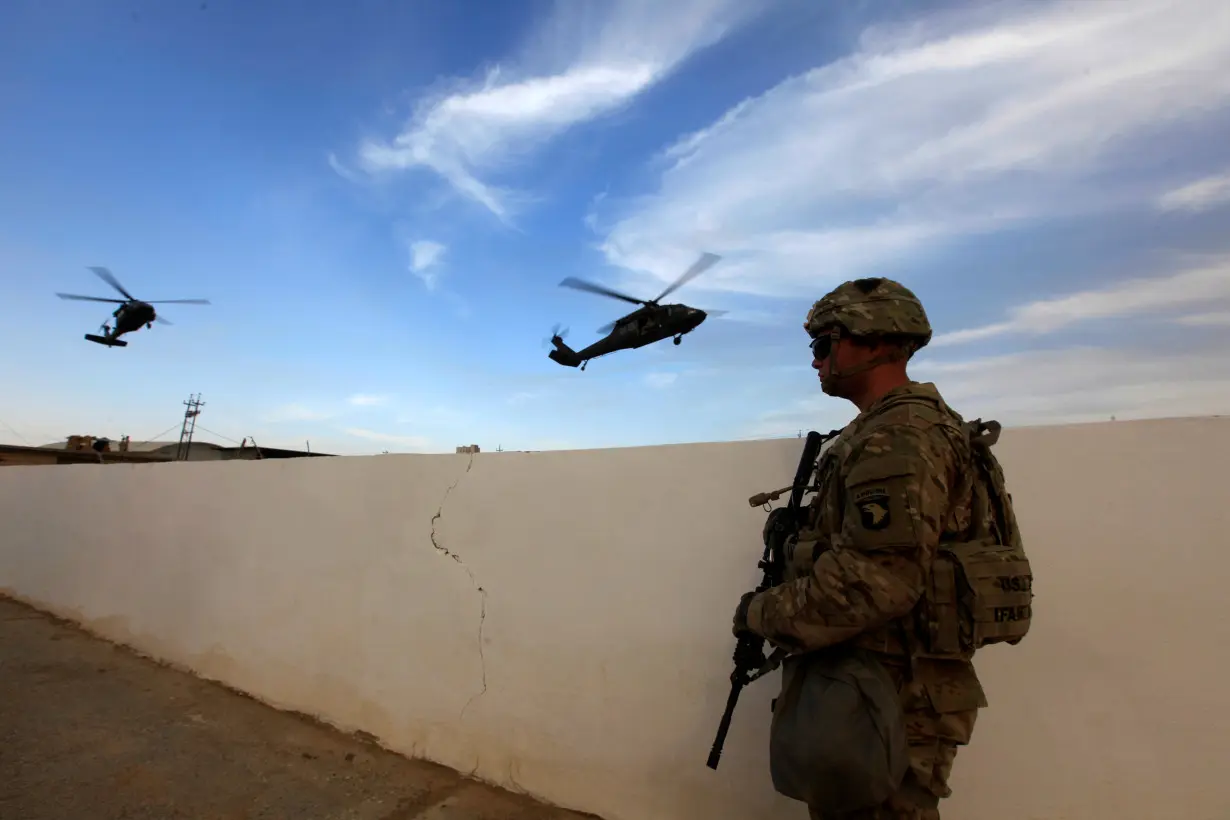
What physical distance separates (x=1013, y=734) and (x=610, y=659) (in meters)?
1.41

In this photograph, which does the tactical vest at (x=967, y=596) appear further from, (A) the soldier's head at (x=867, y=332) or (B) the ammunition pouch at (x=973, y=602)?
(A) the soldier's head at (x=867, y=332)

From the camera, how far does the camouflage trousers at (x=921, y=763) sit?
1351 mm

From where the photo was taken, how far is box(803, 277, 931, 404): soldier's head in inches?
60.9

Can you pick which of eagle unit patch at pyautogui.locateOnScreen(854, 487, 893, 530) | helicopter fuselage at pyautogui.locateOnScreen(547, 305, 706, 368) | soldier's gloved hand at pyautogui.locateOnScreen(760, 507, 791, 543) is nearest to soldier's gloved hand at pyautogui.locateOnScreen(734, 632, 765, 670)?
soldier's gloved hand at pyautogui.locateOnScreen(760, 507, 791, 543)

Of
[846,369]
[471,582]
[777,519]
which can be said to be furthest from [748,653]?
[471,582]

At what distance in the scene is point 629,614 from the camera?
2.57m

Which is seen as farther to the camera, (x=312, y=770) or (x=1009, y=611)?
(x=312, y=770)

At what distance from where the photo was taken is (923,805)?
1366 millimetres

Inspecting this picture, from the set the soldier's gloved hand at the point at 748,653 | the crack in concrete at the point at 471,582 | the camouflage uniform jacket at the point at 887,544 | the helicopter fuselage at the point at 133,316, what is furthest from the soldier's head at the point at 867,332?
the helicopter fuselage at the point at 133,316

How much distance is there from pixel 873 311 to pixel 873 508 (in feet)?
1.70

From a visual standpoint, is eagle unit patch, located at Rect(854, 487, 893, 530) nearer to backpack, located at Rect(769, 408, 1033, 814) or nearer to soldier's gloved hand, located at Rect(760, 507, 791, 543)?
backpack, located at Rect(769, 408, 1033, 814)

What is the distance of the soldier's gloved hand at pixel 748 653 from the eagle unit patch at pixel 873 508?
20.1 inches

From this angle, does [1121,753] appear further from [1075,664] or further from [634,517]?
[634,517]

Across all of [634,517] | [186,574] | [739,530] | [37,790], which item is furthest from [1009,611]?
[186,574]
